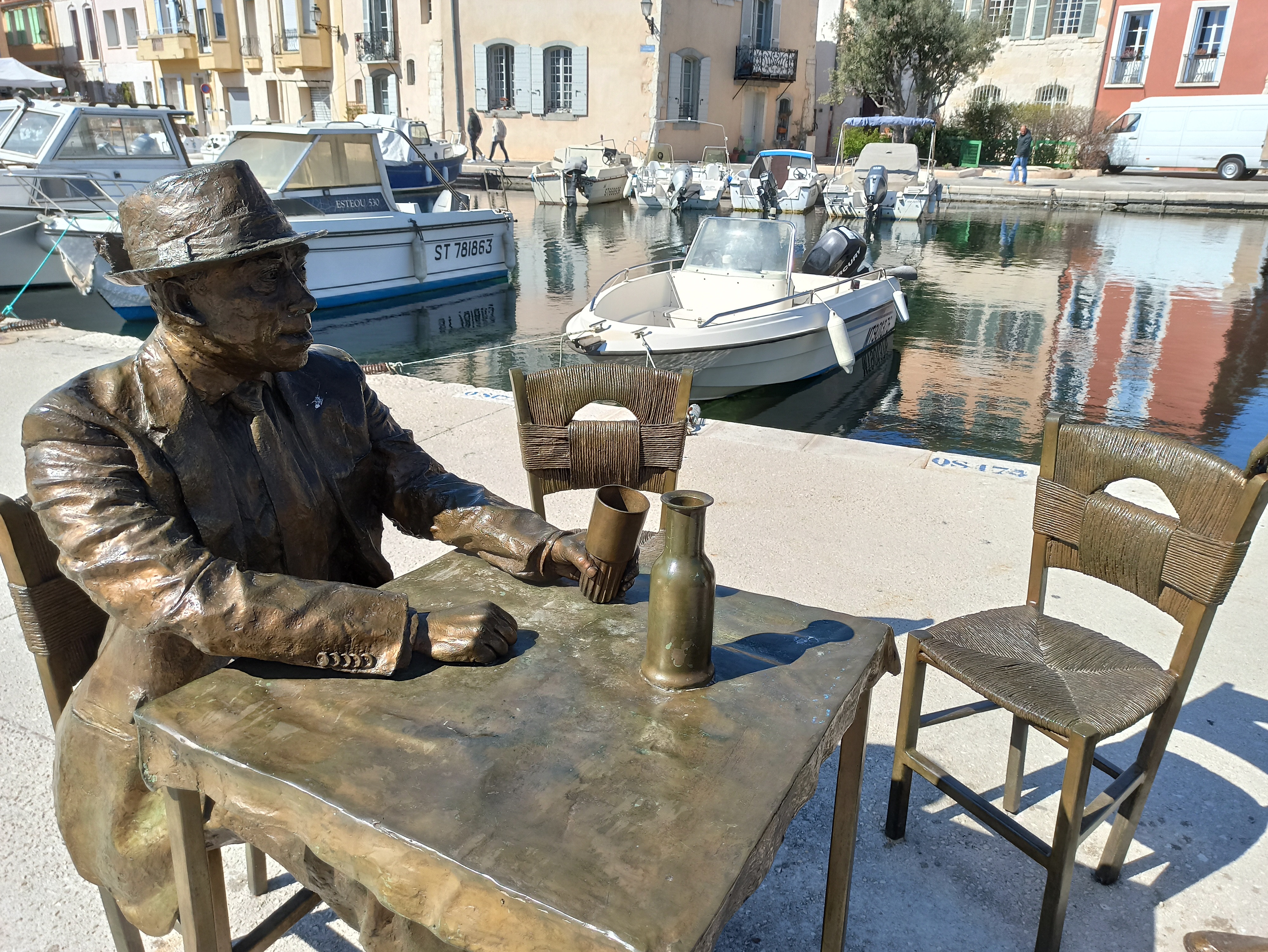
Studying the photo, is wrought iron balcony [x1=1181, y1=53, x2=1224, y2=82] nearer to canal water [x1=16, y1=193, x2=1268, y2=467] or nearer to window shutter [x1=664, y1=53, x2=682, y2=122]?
canal water [x1=16, y1=193, x2=1268, y2=467]

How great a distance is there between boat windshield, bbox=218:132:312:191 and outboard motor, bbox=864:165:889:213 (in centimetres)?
1343

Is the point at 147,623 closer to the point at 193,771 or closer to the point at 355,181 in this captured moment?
the point at 193,771

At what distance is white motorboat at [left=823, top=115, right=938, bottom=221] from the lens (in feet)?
69.5

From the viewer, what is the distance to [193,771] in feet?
4.56

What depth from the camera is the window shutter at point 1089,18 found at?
1182 inches

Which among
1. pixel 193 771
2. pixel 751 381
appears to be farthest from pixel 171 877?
pixel 751 381

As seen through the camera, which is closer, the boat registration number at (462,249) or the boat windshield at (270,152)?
the boat windshield at (270,152)

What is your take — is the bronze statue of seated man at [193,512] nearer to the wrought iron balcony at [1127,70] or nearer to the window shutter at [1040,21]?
the wrought iron balcony at [1127,70]

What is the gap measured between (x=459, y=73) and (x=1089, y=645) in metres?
32.6

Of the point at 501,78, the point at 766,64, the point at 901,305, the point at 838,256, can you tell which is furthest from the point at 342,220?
the point at 766,64

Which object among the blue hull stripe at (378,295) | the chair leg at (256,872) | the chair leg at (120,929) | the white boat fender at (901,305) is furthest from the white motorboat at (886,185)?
the chair leg at (120,929)

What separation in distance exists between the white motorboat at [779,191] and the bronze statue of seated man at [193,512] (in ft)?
71.0

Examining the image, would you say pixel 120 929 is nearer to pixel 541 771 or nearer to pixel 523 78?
pixel 541 771

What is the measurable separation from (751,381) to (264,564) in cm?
738
